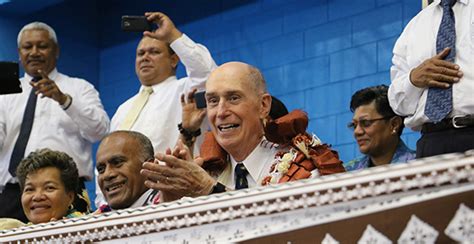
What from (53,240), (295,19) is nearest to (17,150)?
(295,19)

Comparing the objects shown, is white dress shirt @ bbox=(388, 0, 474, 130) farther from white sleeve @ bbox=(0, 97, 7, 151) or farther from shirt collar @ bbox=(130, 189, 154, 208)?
white sleeve @ bbox=(0, 97, 7, 151)

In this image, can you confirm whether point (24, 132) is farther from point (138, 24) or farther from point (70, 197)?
point (70, 197)

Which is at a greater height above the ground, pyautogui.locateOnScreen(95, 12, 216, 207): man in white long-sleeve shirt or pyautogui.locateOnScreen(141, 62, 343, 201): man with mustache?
pyautogui.locateOnScreen(95, 12, 216, 207): man in white long-sleeve shirt

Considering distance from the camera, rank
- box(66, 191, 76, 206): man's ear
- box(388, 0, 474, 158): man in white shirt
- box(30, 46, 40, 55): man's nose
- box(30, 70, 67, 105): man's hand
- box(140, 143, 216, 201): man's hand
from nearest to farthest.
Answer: box(140, 143, 216, 201): man's hand → box(388, 0, 474, 158): man in white shirt → box(66, 191, 76, 206): man's ear → box(30, 70, 67, 105): man's hand → box(30, 46, 40, 55): man's nose

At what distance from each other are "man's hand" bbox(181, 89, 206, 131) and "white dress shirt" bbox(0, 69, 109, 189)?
91 centimetres

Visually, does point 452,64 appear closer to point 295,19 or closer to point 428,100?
point 428,100

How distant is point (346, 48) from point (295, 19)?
483 millimetres

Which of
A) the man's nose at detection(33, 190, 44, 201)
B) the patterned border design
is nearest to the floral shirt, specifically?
the man's nose at detection(33, 190, 44, 201)

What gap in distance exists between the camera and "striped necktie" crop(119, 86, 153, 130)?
4.98m

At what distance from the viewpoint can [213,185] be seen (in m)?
2.78

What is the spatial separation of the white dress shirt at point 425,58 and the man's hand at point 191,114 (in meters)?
0.97

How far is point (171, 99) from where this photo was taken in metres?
4.94

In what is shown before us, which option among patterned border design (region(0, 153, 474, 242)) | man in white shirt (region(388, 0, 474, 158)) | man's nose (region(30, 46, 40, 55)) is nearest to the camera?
patterned border design (region(0, 153, 474, 242))

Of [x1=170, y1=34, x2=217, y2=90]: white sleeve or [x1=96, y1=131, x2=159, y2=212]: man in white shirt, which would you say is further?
[x1=170, y1=34, x2=217, y2=90]: white sleeve
